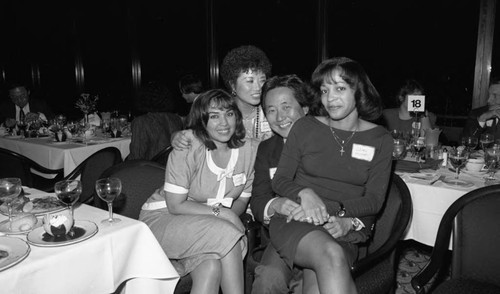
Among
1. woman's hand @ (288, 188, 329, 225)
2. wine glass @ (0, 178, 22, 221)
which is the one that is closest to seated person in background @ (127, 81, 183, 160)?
wine glass @ (0, 178, 22, 221)

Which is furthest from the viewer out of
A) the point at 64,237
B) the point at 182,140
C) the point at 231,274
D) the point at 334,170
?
the point at 182,140

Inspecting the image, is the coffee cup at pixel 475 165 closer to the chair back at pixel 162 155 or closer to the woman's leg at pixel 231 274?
the woman's leg at pixel 231 274

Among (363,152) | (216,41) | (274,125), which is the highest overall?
(216,41)

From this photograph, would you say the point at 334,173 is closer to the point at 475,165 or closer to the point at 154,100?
the point at 475,165

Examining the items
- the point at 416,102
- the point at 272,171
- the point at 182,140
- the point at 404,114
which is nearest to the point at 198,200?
the point at 182,140

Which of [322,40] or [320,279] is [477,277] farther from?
[322,40]

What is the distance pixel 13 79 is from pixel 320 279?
33.8ft

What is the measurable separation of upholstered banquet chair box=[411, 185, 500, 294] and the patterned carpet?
103 cm

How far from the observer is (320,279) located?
1685mm

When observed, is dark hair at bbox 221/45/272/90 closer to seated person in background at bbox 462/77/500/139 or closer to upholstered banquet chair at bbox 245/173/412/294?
upholstered banquet chair at bbox 245/173/412/294

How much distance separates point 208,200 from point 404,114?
2815 millimetres

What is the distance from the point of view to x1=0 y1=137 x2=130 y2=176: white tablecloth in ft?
13.4

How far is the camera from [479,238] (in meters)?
1.88

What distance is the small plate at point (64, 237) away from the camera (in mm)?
1527
